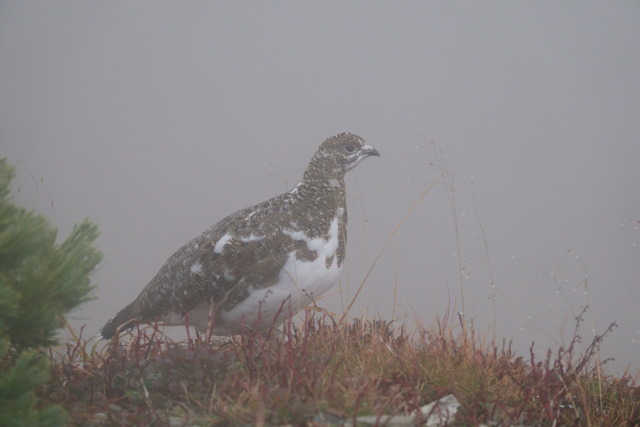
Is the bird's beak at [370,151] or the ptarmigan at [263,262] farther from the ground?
the bird's beak at [370,151]

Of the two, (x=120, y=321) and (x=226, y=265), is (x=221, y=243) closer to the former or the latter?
(x=226, y=265)

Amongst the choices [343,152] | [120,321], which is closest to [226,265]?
[120,321]

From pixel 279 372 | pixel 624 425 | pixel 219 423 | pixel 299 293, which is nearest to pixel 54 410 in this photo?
pixel 219 423

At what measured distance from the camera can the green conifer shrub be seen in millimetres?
2121

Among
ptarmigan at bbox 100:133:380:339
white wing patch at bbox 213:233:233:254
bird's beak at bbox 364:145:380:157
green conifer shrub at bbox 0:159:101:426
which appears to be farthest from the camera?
bird's beak at bbox 364:145:380:157

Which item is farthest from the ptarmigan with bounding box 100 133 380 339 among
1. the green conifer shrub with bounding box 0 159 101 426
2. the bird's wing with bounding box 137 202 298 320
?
the green conifer shrub with bounding box 0 159 101 426

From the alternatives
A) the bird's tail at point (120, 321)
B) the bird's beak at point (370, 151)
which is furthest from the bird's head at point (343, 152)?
the bird's tail at point (120, 321)

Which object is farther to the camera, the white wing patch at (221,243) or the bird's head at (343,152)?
the bird's head at (343,152)

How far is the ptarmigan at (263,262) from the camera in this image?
382 cm

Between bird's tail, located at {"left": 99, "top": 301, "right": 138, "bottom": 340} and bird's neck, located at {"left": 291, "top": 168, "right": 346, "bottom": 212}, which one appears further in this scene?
bird's tail, located at {"left": 99, "top": 301, "right": 138, "bottom": 340}

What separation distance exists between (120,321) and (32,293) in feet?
6.99

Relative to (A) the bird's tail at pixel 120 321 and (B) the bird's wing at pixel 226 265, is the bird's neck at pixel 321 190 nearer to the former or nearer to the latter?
(B) the bird's wing at pixel 226 265

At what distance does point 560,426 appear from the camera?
289 cm

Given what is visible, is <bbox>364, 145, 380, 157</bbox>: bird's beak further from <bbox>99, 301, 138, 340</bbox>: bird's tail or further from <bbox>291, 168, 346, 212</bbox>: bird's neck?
<bbox>99, 301, 138, 340</bbox>: bird's tail
